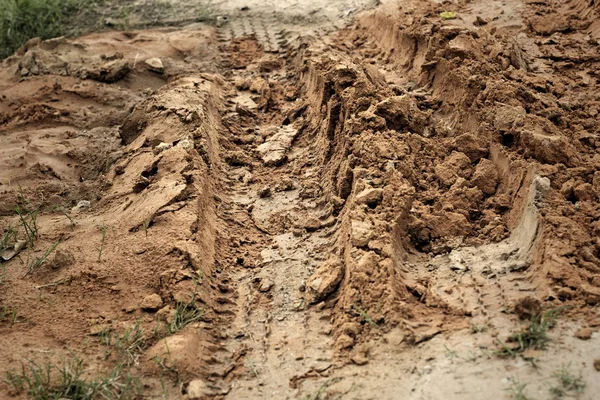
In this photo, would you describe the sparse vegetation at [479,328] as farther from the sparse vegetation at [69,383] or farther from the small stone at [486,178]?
the sparse vegetation at [69,383]

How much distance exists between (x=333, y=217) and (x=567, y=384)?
59.3 inches

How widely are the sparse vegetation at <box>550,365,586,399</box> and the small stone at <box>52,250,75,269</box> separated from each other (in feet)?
7.37

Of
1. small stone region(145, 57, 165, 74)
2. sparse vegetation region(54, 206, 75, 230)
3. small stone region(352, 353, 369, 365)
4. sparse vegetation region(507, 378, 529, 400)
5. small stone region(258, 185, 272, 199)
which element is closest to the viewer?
sparse vegetation region(507, 378, 529, 400)

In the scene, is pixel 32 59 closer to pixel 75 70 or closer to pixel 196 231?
pixel 75 70

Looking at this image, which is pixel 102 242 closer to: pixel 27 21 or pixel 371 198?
pixel 371 198

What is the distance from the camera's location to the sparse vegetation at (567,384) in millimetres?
2533

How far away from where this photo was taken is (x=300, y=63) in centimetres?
552

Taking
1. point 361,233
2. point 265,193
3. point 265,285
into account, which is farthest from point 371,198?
point 265,193

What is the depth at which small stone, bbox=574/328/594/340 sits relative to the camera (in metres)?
2.71

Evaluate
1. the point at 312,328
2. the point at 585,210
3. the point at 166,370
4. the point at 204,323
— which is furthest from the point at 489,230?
the point at 166,370

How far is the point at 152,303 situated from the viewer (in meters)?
3.29

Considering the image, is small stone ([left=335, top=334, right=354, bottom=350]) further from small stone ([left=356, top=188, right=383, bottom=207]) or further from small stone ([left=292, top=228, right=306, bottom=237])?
small stone ([left=292, top=228, right=306, bottom=237])

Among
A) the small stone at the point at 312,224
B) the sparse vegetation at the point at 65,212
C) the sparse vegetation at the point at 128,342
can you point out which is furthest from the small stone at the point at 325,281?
the sparse vegetation at the point at 65,212

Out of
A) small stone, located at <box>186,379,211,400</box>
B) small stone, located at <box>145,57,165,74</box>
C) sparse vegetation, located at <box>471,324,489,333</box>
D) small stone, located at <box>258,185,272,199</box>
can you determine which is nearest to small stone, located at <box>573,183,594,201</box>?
sparse vegetation, located at <box>471,324,489,333</box>
